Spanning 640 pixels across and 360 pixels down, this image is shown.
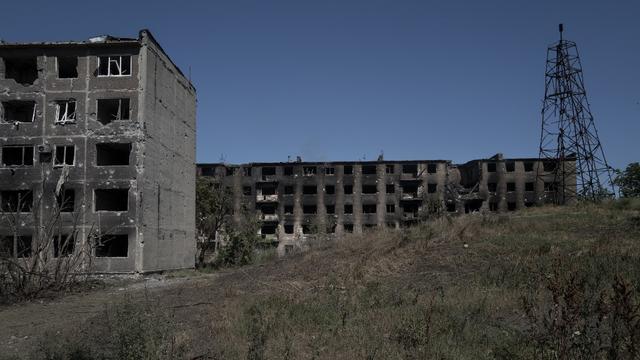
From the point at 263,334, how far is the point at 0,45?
100ft

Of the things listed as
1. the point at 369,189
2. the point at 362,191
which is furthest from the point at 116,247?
the point at 369,189

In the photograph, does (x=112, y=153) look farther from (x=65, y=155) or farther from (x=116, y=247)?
(x=116, y=247)

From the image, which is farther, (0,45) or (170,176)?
(170,176)

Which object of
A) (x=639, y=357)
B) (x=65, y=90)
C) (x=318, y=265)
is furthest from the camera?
(x=65, y=90)

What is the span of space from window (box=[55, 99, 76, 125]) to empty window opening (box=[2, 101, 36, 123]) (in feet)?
4.58

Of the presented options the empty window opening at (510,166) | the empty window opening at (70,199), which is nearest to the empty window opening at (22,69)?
the empty window opening at (70,199)

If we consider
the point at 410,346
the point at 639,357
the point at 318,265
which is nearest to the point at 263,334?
the point at 410,346

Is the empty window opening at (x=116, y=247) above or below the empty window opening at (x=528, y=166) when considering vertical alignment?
below

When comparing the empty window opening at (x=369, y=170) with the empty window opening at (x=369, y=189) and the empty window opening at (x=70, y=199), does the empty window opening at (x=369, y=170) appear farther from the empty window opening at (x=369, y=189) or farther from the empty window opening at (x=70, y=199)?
the empty window opening at (x=70, y=199)

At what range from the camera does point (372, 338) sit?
8.02 metres

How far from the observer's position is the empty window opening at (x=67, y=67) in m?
31.7

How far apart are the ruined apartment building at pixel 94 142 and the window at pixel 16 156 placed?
59mm

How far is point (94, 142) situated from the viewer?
30453mm

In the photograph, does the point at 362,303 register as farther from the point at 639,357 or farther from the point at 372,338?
the point at 639,357
